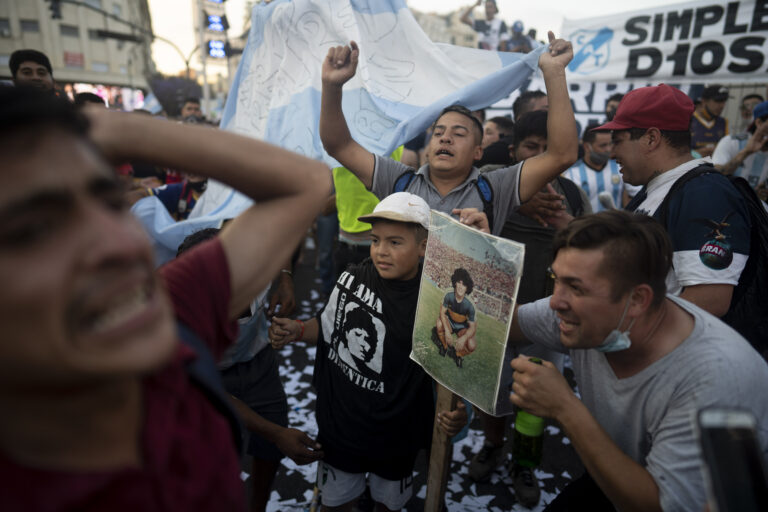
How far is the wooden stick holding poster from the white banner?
6.34 metres

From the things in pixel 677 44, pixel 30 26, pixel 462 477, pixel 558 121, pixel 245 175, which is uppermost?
pixel 30 26

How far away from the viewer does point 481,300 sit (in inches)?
74.2

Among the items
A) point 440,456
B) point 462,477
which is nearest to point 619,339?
point 440,456

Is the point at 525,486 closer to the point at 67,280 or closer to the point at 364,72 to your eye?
the point at 67,280

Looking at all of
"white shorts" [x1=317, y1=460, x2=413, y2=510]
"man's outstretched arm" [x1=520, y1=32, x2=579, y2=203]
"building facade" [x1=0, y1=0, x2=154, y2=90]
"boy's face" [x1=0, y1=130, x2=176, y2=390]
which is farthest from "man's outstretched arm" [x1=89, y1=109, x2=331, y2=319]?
"building facade" [x1=0, y1=0, x2=154, y2=90]

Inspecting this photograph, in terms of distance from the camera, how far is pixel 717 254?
2.42m

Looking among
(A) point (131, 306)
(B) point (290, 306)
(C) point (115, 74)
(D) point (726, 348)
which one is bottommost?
(B) point (290, 306)

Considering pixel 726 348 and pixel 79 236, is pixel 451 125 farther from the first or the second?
pixel 79 236

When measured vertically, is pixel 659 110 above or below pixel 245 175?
above

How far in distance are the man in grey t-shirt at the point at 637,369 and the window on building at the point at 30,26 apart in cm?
5164

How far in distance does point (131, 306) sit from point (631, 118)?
3.17 m

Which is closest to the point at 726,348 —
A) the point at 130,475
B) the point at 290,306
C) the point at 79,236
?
the point at 130,475

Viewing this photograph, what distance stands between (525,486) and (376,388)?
5.19 feet

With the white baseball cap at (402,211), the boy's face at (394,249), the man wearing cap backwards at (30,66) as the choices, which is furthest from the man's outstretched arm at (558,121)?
the man wearing cap backwards at (30,66)
